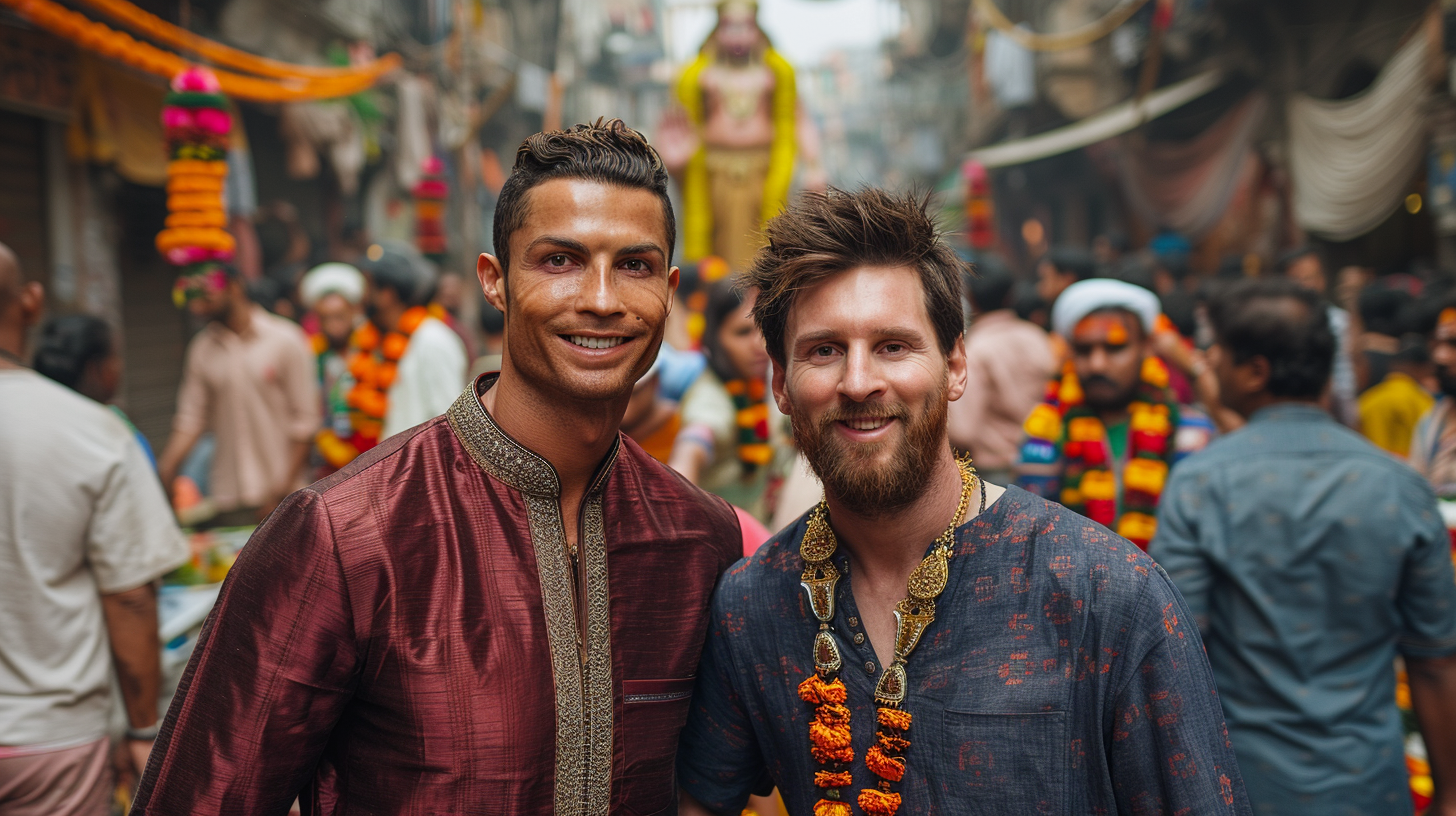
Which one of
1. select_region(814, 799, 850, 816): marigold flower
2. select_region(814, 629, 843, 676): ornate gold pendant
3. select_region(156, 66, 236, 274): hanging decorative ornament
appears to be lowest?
select_region(814, 799, 850, 816): marigold flower

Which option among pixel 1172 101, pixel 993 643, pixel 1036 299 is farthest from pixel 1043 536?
pixel 1172 101

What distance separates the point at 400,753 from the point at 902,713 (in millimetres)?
822

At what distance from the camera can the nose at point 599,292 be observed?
1669mm

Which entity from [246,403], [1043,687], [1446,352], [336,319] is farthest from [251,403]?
[1446,352]

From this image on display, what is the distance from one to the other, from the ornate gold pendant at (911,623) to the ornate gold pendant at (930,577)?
0.02 m

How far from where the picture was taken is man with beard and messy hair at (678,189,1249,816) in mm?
1574

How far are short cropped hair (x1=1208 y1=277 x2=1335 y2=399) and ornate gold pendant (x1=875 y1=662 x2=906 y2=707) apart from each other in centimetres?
178

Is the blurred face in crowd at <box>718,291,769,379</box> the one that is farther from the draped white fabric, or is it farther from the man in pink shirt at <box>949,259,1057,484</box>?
the draped white fabric

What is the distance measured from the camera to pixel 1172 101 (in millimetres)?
12539

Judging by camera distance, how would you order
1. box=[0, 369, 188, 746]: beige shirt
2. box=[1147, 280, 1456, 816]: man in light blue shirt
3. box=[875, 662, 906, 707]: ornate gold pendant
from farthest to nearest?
box=[0, 369, 188, 746]: beige shirt, box=[1147, 280, 1456, 816]: man in light blue shirt, box=[875, 662, 906, 707]: ornate gold pendant

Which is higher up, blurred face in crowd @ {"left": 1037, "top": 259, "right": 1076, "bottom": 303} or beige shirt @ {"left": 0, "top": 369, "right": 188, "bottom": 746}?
blurred face in crowd @ {"left": 1037, "top": 259, "right": 1076, "bottom": 303}

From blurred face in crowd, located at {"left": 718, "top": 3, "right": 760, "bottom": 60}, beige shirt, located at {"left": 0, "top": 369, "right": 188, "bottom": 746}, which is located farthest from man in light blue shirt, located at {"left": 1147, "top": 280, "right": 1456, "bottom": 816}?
blurred face in crowd, located at {"left": 718, "top": 3, "right": 760, "bottom": 60}

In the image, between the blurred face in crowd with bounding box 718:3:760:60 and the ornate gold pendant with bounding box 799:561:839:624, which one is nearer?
the ornate gold pendant with bounding box 799:561:839:624

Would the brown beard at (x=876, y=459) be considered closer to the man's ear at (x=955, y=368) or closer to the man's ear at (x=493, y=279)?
the man's ear at (x=955, y=368)
